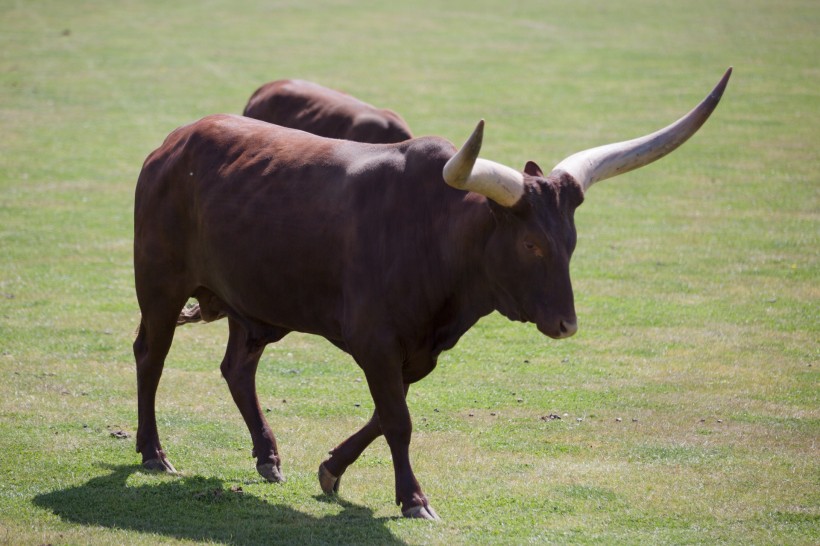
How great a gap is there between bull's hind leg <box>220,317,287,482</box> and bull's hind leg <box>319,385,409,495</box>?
0.43 metres

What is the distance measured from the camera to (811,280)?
12.8 metres

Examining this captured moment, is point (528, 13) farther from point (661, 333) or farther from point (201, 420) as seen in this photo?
point (201, 420)

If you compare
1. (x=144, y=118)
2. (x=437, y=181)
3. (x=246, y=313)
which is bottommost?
(x=144, y=118)

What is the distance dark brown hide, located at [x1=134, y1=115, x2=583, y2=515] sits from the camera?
6.47 meters

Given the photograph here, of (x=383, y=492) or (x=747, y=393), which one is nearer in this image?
(x=383, y=492)

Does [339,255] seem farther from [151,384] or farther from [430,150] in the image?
[151,384]

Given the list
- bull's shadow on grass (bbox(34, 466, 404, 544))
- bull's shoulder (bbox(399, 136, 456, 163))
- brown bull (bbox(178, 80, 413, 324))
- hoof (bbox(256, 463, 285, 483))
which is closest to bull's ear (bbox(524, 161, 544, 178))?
bull's shoulder (bbox(399, 136, 456, 163))

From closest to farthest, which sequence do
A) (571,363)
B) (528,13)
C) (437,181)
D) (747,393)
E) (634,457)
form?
(437,181)
(634,457)
(747,393)
(571,363)
(528,13)

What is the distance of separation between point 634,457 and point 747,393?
1852 millimetres

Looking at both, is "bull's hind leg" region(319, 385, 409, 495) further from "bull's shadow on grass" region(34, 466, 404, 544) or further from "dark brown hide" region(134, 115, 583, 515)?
"bull's shadow on grass" region(34, 466, 404, 544)

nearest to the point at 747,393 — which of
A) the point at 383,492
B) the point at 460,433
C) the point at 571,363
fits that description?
the point at 571,363

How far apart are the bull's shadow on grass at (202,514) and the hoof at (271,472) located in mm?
275

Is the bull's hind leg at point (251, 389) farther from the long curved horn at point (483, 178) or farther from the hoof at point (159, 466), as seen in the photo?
the long curved horn at point (483, 178)

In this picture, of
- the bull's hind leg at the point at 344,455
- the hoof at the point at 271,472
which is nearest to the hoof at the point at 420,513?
the bull's hind leg at the point at 344,455
